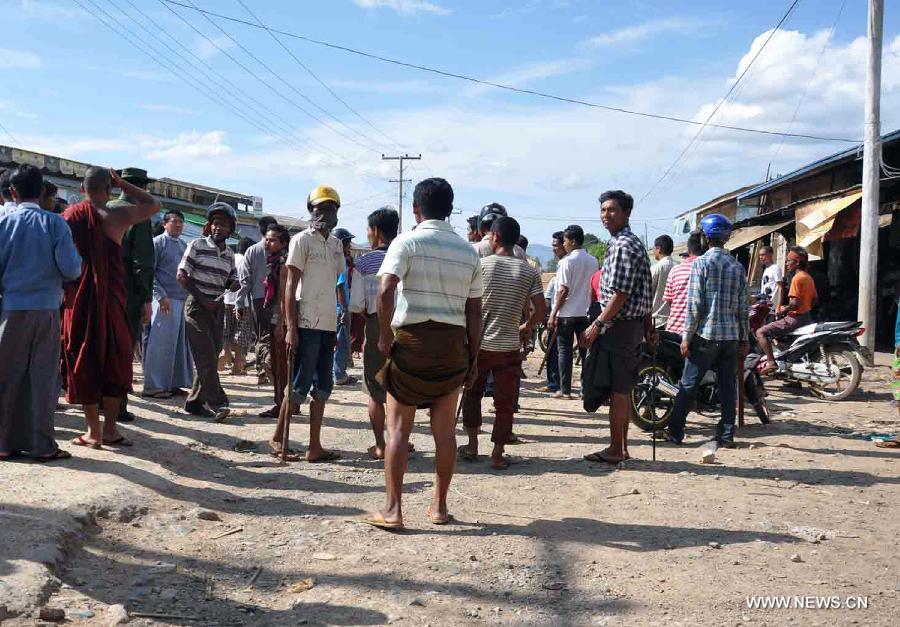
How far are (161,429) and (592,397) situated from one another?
3.75 meters

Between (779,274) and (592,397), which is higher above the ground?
(779,274)

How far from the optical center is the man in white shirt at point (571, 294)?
32.1 feet

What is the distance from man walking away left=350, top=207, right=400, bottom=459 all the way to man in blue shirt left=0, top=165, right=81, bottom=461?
2199mm

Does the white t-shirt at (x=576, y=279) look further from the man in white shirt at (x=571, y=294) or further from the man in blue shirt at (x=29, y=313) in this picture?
the man in blue shirt at (x=29, y=313)

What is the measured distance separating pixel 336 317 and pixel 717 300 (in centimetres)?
325

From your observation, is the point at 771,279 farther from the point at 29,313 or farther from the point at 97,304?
the point at 29,313

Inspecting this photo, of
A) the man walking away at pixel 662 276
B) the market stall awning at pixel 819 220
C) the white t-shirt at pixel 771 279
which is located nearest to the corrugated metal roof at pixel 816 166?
the market stall awning at pixel 819 220

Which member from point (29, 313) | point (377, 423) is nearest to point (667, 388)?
point (377, 423)

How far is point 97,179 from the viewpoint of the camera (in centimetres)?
591

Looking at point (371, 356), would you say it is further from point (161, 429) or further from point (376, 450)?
point (161, 429)

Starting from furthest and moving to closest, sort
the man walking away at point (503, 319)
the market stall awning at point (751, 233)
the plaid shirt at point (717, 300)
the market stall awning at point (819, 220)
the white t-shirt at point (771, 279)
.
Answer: the market stall awning at point (751, 233), the market stall awning at point (819, 220), the white t-shirt at point (771, 279), the plaid shirt at point (717, 300), the man walking away at point (503, 319)

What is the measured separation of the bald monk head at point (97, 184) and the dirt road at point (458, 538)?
6.02 ft

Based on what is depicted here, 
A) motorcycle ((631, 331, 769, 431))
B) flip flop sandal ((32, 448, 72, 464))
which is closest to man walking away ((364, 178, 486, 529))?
flip flop sandal ((32, 448, 72, 464))

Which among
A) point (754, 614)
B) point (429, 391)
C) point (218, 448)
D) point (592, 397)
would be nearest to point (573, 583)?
point (754, 614)
